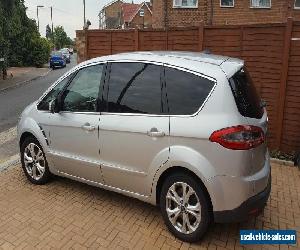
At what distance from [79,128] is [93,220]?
1.18 m

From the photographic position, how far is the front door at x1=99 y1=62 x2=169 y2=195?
395 cm

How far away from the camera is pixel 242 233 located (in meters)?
Result: 4.11

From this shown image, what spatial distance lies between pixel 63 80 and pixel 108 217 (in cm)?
198

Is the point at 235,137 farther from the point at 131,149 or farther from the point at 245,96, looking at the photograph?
the point at 131,149

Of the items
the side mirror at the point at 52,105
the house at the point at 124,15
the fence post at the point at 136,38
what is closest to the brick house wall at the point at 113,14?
the house at the point at 124,15

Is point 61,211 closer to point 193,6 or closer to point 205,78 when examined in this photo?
point 205,78

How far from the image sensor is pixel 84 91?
4762 millimetres

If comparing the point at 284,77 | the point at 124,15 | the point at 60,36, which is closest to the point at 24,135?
the point at 284,77

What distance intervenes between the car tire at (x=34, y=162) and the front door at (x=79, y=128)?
0.41m

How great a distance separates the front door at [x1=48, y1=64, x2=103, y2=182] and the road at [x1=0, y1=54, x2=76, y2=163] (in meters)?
3.06

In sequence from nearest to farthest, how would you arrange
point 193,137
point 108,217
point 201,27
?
point 193,137, point 108,217, point 201,27

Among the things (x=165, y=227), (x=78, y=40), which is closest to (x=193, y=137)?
(x=165, y=227)

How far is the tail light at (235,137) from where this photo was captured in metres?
3.47

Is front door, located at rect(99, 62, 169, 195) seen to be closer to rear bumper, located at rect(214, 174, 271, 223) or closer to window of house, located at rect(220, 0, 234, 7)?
rear bumper, located at rect(214, 174, 271, 223)
